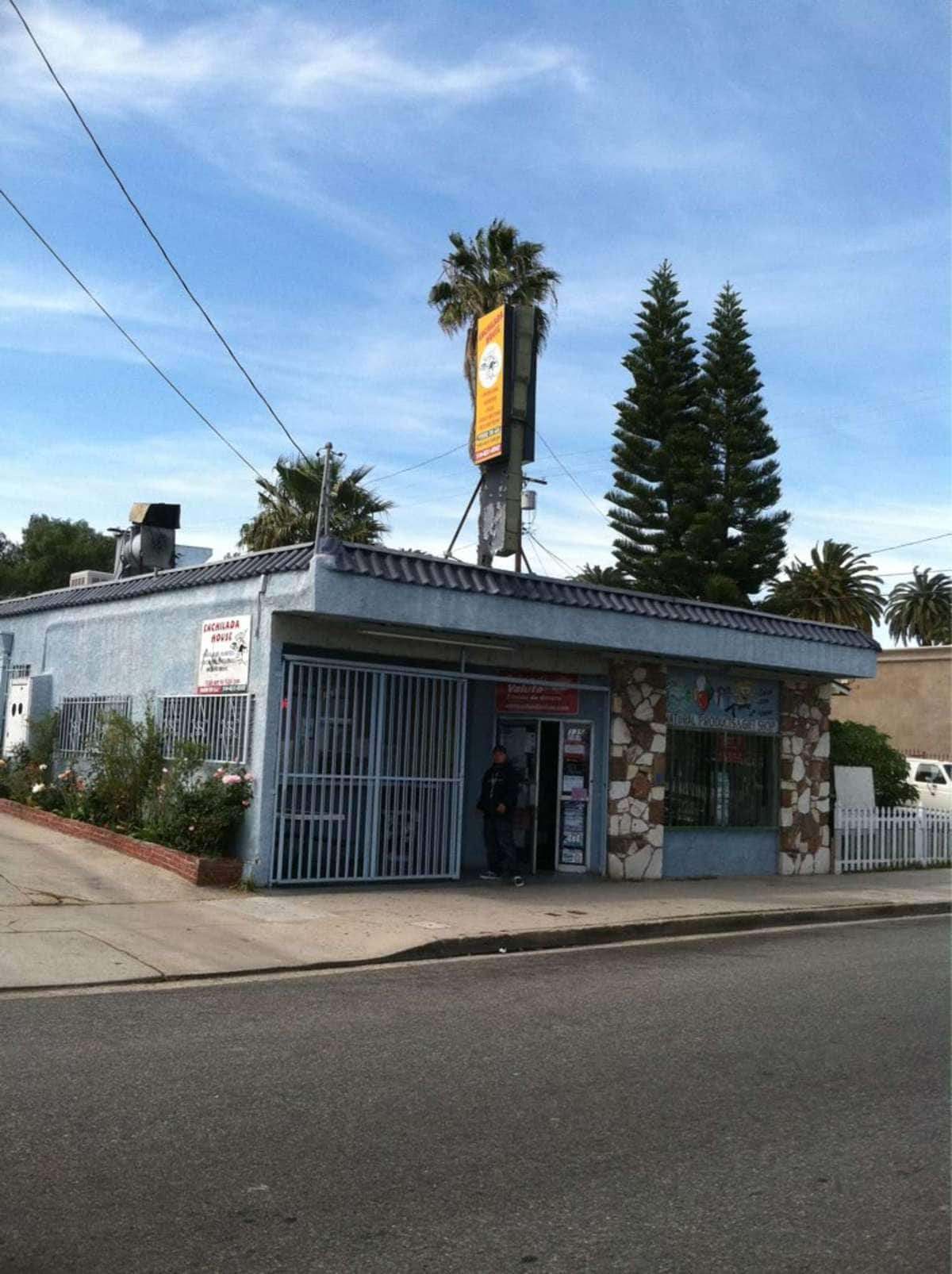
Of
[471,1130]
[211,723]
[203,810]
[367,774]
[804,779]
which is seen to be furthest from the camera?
[804,779]

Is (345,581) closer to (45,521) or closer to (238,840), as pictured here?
(238,840)

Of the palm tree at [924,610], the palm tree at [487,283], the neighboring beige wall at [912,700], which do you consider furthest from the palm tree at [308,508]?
the palm tree at [924,610]

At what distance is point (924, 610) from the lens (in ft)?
182

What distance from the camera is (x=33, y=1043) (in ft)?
22.6

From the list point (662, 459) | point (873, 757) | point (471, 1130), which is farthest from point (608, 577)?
point (471, 1130)

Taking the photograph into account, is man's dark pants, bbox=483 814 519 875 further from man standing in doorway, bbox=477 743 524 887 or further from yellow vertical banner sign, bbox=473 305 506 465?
yellow vertical banner sign, bbox=473 305 506 465

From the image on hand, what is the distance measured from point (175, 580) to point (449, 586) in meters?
4.07

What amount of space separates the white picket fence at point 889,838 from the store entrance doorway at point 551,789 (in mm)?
5106

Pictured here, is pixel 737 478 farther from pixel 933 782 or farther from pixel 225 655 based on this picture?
pixel 225 655

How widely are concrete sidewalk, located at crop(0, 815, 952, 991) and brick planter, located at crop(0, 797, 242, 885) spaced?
0.16 m

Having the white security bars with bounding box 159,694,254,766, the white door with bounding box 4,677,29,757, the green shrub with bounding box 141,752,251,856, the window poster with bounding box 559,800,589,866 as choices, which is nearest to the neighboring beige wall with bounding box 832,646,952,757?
the window poster with bounding box 559,800,589,866

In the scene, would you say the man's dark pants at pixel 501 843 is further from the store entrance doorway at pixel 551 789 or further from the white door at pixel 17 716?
the white door at pixel 17 716

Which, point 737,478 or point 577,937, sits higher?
point 737,478

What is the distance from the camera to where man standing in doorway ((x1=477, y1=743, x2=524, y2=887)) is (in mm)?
15320
